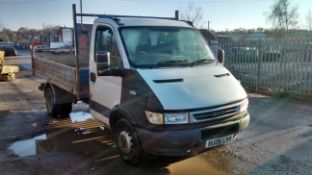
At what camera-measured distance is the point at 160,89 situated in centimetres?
427

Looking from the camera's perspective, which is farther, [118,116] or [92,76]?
[92,76]

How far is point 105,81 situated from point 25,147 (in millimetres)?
2206

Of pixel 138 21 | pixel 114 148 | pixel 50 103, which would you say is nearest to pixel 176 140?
pixel 114 148

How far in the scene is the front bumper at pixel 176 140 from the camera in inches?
165

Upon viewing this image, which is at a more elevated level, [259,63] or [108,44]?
[108,44]

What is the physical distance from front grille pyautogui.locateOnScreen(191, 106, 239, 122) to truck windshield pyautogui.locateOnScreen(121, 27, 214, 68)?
96 cm

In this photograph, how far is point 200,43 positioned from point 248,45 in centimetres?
680

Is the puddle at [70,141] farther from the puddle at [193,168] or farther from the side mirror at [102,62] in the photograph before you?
the side mirror at [102,62]

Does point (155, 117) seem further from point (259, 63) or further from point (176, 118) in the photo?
point (259, 63)

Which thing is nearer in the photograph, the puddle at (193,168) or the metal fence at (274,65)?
the puddle at (193,168)

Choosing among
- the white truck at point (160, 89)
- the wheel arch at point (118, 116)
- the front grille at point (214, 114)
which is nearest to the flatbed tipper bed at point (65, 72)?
the white truck at point (160, 89)

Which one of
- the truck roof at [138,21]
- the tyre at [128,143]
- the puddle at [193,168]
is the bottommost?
the puddle at [193,168]

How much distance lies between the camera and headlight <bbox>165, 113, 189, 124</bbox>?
13.7 ft

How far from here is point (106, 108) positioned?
539cm
